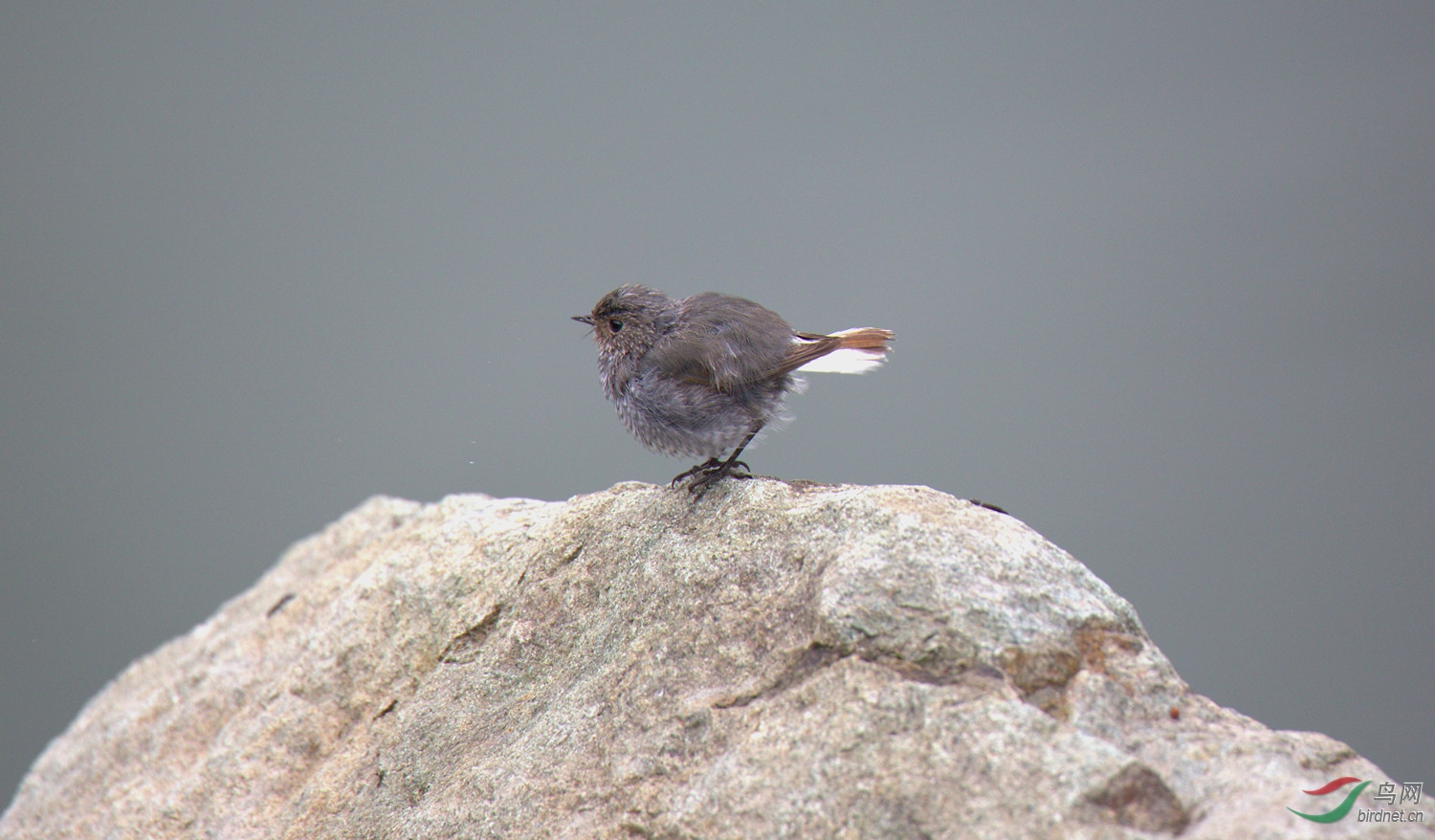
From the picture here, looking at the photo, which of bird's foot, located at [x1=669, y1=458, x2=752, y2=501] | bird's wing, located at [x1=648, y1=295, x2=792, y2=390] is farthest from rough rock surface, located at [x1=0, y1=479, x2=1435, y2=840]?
bird's wing, located at [x1=648, y1=295, x2=792, y2=390]

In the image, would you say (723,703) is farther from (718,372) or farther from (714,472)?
(718,372)

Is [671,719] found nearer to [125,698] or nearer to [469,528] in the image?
[469,528]

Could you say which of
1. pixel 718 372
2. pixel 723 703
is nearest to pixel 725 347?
pixel 718 372

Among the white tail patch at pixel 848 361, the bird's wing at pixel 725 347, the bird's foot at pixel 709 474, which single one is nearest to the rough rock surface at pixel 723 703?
the bird's foot at pixel 709 474

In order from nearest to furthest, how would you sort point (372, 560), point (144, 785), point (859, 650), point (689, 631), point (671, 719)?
point (859, 650) < point (671, 719) < point (689, 631) < point (144, 785) < point (372, 560)

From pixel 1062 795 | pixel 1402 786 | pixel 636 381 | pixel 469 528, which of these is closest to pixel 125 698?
pixel 469 528

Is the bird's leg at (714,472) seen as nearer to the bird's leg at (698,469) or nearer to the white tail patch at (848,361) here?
the bird's leg at (698,469)
